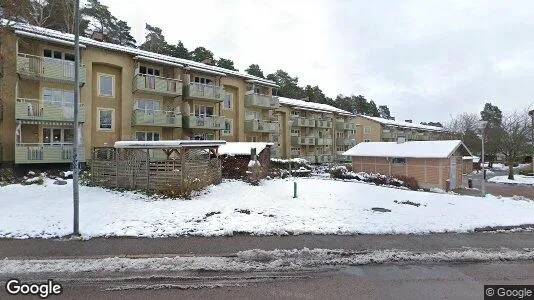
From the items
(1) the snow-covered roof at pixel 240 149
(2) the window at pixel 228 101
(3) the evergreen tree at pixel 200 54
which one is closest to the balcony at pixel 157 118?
Result: (2) the window at pixel 228 101

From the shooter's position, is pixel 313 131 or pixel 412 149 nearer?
pixel 412 149

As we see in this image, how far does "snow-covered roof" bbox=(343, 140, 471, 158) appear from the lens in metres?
30.9

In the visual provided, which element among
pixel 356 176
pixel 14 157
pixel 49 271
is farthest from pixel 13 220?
pixel 356 176

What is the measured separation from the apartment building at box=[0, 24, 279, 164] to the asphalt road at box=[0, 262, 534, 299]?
66.1 feet

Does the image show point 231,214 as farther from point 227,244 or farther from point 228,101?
point 228,101

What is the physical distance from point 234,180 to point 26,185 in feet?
38.1

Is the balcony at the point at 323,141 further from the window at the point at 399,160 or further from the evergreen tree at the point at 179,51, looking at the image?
the evergreen tree at the point at 179,51

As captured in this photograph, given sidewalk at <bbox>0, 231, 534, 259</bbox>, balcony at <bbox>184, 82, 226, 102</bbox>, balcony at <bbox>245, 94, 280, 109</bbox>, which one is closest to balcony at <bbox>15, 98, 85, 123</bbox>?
balcony at <bbox>184, 82, 226, 102</bbox>

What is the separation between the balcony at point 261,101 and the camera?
1578 inches

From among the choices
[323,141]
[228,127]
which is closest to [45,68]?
[228,127]

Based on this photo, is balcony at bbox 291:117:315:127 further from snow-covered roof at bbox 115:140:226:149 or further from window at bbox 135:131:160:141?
snow-covered roof at bbox 115:140:226:149

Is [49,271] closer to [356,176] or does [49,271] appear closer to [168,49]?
[356,176]

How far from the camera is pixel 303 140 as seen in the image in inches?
2025

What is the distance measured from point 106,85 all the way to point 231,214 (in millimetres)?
20718
